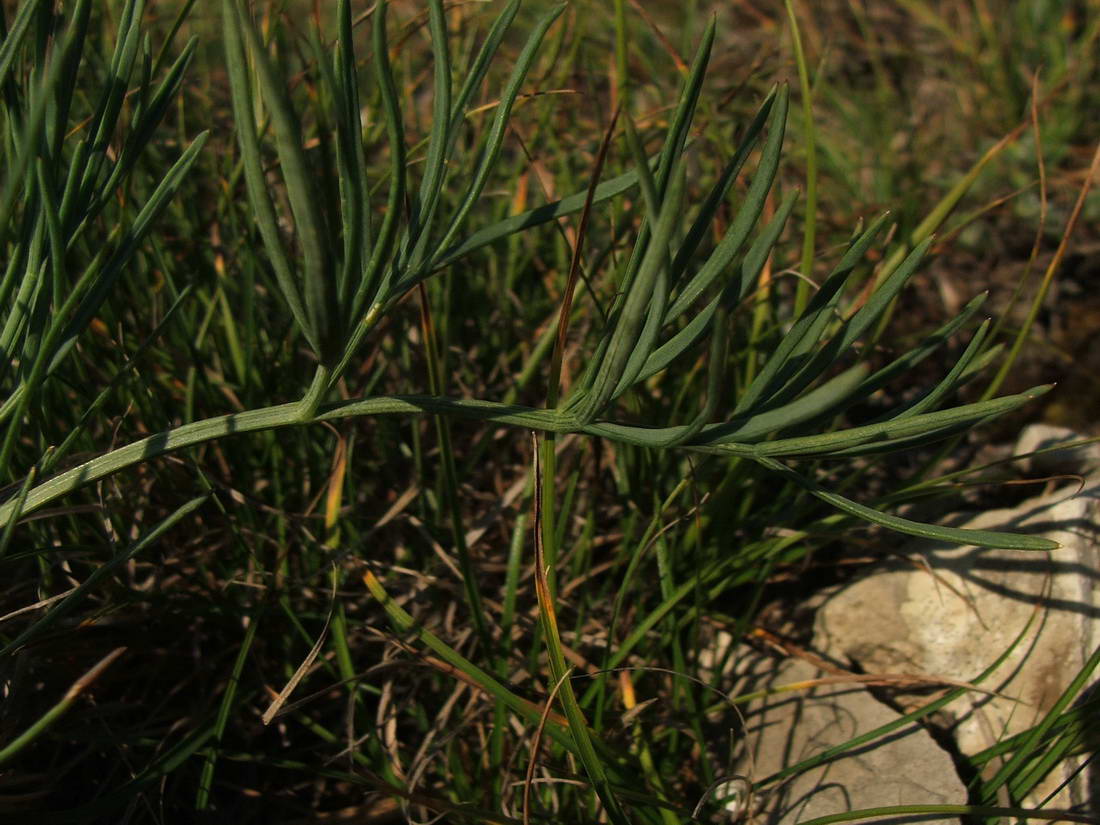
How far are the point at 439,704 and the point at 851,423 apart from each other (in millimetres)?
927

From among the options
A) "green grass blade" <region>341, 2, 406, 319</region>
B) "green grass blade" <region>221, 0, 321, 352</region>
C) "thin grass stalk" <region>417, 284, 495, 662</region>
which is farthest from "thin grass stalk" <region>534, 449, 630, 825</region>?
"green grass blade" <region>221, 0, 321, 352</region>

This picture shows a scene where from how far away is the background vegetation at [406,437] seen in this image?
2.58ft

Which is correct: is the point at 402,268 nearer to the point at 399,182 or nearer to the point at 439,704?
the point at 399,182

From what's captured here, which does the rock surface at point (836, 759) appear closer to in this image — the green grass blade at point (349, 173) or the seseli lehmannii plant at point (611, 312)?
the seseli lehmannii plant at point (611, 312)

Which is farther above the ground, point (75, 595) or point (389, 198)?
point (389, 198)

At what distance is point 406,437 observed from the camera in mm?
1523

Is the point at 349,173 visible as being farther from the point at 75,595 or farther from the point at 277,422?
the point at 75,595

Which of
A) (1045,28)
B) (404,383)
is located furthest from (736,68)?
(404,383)

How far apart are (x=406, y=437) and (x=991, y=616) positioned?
0.91 meters

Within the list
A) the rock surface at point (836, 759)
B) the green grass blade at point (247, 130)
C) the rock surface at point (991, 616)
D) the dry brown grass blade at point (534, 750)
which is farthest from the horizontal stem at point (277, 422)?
the rock surface at point (991, 616)

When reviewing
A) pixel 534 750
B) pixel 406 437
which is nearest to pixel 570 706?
pixel 534 750

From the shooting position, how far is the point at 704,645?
A: 1373 millimetres

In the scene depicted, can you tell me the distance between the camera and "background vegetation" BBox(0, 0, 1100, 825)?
2.58 ft

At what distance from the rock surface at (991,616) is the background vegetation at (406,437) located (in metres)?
0.07
